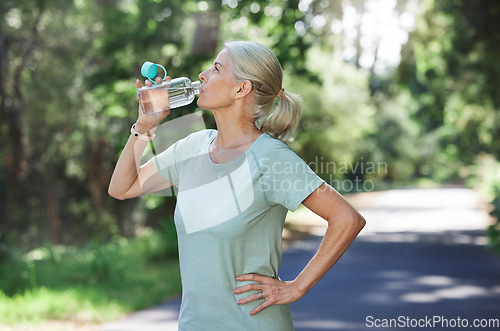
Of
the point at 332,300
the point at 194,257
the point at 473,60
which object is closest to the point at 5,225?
the point at 332,300

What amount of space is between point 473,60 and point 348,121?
17.9ft

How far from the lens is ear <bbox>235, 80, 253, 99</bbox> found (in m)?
2.62

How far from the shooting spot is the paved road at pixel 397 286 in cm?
806

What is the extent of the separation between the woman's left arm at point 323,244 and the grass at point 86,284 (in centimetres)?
578

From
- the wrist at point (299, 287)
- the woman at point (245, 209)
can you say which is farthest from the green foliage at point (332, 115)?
the wrist at point (299, 287)

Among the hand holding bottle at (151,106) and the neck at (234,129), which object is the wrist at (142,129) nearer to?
the hand holding bottle at (151,106)

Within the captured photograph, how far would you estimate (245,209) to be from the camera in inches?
96.3

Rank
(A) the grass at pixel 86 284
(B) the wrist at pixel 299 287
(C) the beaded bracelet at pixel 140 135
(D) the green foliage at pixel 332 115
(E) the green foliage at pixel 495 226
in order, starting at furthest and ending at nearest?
(D) the green foliage at pixel 332 115 < (E) the green foliage at pixel 495 226 < (A) the grass at pixel 86 284 < (C) the beaded bracelet at pixel 140 135 < (B) the wrist at pixel 299 287

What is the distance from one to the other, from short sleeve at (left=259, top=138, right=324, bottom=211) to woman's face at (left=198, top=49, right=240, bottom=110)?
0.31 m

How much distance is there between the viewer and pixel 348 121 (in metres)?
26.7

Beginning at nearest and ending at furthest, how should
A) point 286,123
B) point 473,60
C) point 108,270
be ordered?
point 286,123 < point 108,270 < point 473,60

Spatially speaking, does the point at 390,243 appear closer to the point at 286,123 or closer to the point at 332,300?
the point at 332,300

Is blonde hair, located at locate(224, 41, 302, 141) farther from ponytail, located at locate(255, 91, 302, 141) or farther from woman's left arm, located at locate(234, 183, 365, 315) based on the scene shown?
woman's left arm, located at locate(234, 183, 365, 315)

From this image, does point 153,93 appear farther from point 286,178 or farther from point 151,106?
point 286,178
